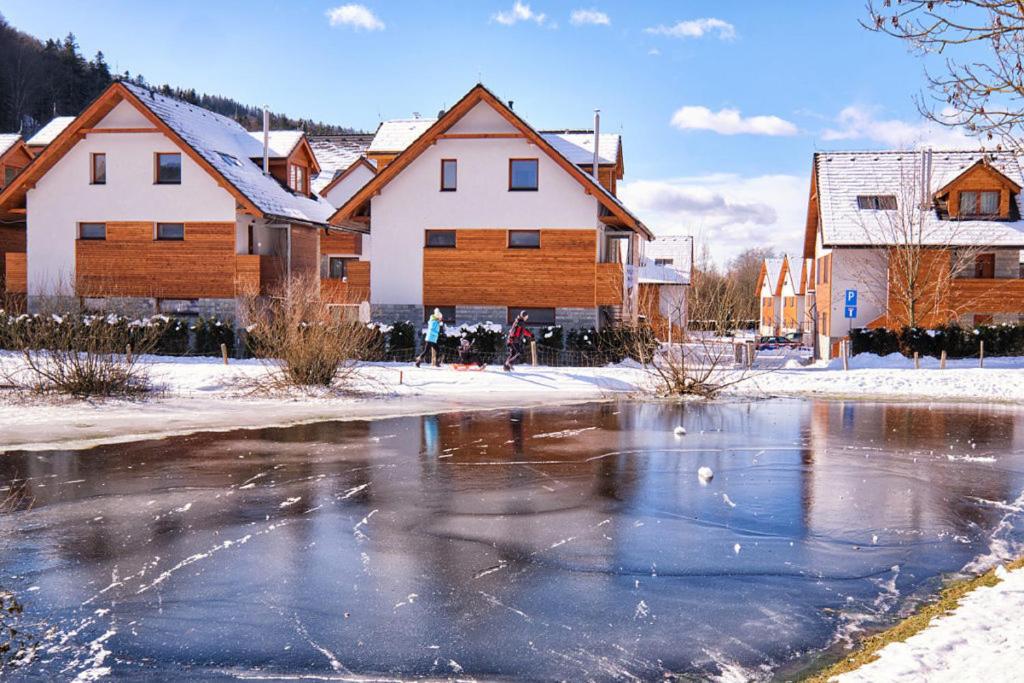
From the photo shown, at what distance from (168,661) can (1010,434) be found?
14810 mm

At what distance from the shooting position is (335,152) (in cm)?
4841

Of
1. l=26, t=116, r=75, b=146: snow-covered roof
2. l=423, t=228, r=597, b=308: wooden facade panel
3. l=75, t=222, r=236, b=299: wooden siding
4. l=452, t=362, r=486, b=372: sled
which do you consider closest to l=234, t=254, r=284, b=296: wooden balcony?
l=75, t=222, r=236, b=299: wooden siding

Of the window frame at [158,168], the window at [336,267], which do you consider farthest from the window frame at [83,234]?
the window at [336,267]

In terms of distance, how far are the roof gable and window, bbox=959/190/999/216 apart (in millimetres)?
14125

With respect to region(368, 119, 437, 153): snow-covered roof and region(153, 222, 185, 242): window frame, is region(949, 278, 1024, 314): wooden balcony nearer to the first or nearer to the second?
region(368, 119, 437, 153): snow-covered roof

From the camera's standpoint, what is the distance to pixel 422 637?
20.7 ft

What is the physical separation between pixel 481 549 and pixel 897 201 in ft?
111

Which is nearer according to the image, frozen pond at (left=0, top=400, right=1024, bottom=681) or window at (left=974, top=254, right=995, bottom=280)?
frozen pond at (left=0, top=400, right=1024, bottom=681)

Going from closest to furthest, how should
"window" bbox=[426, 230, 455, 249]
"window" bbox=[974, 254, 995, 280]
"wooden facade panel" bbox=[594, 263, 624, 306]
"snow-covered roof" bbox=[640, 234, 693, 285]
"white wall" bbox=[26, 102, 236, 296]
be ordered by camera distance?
"wooden facade panel" bbox=[594, 263, 624, 306]
"window" bbox=[426, 230, 455, 249]
"white wall" bbox=[26, 102, 236, 296]
"window" bbox=[974, 254, 995, 280]
"snow-covered roof" bbox=[640, 234, 693, 285]

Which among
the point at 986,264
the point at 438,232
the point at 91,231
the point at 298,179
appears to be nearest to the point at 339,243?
the point at 298,179

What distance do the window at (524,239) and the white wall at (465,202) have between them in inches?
12.9

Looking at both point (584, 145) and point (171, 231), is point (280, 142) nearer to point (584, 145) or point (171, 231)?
point (171, 231)

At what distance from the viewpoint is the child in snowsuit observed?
2623 centimetres

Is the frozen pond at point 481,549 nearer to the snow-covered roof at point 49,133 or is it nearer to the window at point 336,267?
the window at point 336,267
